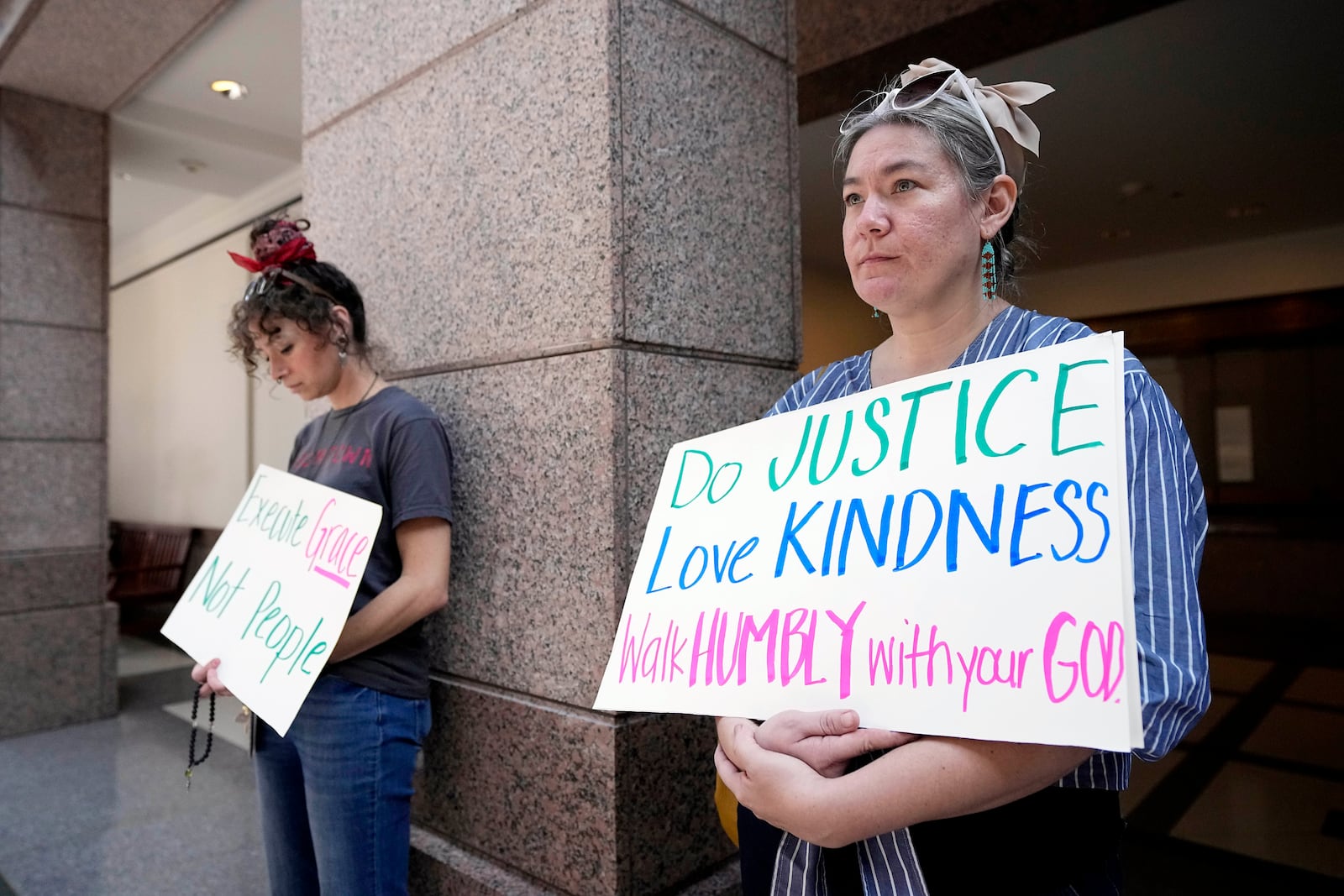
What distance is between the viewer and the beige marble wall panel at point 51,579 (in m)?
4.75

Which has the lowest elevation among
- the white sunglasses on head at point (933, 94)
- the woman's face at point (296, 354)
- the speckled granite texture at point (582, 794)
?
the speckled granite texture at point (582, 794)

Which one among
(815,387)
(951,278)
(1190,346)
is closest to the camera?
(951,278)

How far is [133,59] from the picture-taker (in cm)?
450

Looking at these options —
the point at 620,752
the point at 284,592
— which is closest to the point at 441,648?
the point at 284,592

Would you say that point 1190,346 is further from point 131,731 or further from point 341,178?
point 131,731

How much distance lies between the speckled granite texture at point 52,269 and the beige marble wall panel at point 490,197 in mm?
3728

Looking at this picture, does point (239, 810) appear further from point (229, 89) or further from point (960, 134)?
point (229, 89)

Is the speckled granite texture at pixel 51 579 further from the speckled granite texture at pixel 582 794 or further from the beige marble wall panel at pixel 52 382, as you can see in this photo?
the speckled granite texture at pixel 582 794

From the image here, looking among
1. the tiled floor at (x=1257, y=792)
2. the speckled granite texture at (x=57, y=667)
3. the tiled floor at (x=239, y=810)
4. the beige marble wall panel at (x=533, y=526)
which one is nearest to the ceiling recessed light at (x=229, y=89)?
the speckled granite texture at (x=57, y=667)

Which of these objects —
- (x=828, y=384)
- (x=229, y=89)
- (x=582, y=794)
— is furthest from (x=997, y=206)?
(x=229, y=89)

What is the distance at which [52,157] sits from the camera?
197 inches

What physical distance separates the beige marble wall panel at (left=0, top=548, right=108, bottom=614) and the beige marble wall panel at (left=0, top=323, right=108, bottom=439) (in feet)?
2.26

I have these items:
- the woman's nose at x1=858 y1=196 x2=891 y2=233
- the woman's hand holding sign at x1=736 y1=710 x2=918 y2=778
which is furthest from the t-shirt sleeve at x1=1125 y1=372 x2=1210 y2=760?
the woman's nose at x1=858 y1=196 x2=891 y2=233

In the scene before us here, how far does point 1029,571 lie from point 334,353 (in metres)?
1.49
